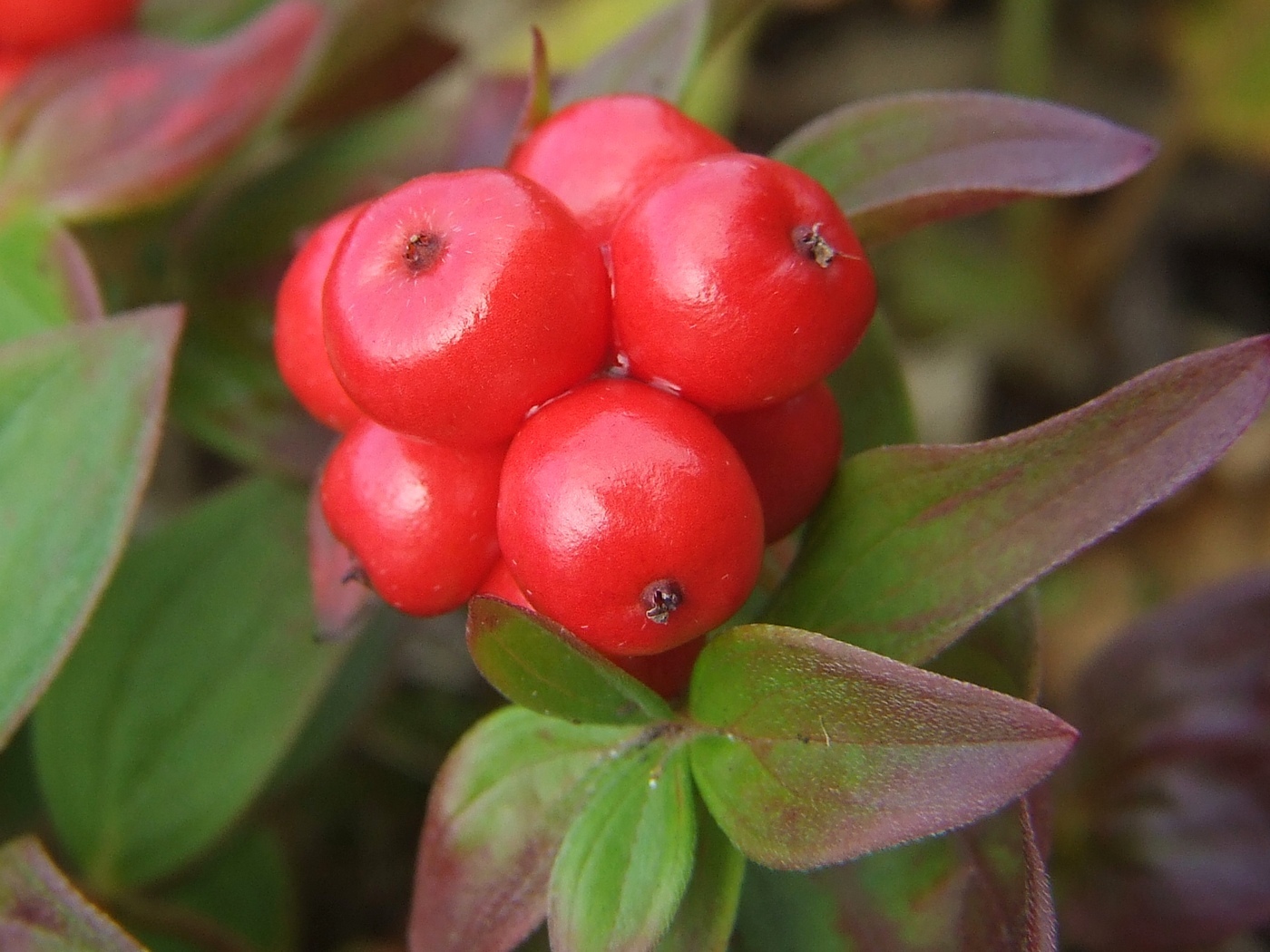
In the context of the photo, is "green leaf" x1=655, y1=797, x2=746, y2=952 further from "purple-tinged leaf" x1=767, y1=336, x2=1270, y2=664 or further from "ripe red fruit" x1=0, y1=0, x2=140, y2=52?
"ripe red fruit" x1=0, y1=0, x2=140, y2=52

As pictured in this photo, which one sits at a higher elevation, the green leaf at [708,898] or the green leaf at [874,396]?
the green leaf at [874,396]

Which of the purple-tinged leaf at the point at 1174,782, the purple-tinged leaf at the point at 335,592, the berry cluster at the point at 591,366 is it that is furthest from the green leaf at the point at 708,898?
the purple-tinged leaf at the point at 1174,782

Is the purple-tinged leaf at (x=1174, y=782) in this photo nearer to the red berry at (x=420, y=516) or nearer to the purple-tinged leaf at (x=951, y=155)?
the purple-tinged leaf at (x=951, y=155)

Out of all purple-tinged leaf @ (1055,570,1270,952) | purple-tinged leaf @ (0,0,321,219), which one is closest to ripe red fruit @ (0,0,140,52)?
purple-tinged leaf @ (0,0,321,219)

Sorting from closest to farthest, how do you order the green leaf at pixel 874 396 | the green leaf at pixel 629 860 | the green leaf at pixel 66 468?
the green leaf at pixel 629 860 < the green leaf at pixel 66 468 < the green leaf at pixel 874 396

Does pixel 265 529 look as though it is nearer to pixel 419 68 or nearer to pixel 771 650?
pixel 419 68
